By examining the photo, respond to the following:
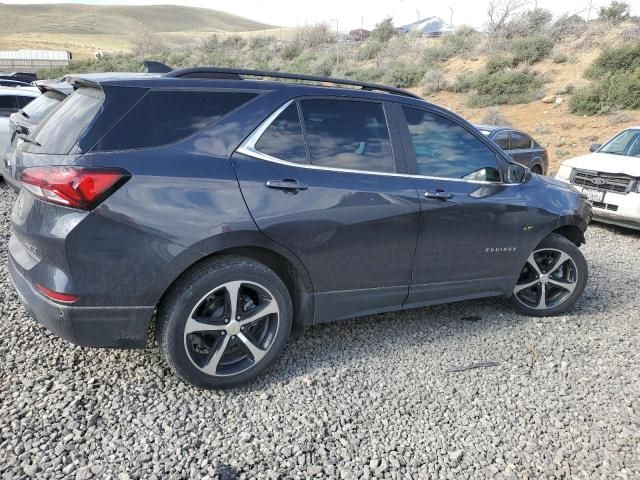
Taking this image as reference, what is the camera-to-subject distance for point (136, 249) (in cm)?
258

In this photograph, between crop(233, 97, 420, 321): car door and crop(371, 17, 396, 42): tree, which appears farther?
crop(371, 17, 396, 42): tree

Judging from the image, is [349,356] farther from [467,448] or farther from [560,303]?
[560,303]

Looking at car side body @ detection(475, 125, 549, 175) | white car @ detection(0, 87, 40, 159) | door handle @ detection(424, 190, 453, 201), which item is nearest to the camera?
door handle @ detection(424, 190, 453, 201)

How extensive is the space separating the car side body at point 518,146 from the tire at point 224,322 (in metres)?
7.78

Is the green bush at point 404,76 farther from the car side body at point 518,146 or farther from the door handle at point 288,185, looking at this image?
the door handle at point 288,185

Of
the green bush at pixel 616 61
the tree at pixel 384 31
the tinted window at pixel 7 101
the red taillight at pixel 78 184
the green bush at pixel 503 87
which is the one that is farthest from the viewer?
the tree at pixel 384 31

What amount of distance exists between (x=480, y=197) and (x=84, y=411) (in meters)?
2.97

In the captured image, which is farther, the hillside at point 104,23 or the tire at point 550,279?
the hillside at point 104,23

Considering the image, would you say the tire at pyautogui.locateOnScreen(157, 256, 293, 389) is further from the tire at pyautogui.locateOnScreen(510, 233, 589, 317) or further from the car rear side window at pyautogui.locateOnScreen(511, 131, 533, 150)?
the car rear side window at pyautogui.locateOnScreen(511, 131, 533, 150)

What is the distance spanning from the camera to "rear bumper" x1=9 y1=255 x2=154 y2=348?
259 cm

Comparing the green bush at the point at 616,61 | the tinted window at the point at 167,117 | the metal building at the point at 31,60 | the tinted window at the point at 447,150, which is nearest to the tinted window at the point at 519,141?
the tinted window at the point at 447,150

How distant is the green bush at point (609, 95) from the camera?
1762 cm

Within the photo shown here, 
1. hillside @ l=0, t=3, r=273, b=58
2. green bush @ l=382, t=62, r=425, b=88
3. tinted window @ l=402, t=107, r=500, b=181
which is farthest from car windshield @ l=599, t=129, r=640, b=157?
hillside @ l=0, t=3, r=273, b=58

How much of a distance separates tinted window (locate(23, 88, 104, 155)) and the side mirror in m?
3.01
